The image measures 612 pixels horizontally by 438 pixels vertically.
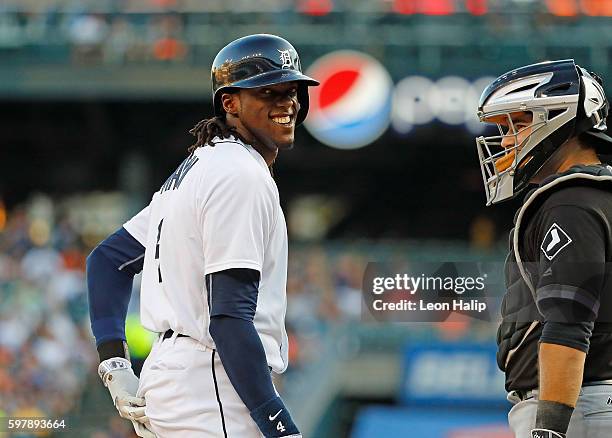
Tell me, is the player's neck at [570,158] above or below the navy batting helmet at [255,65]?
below

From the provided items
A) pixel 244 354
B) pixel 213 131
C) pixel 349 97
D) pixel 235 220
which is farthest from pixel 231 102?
pixel 349 97

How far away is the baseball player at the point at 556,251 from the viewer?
2770 mm

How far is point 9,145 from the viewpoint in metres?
20.2

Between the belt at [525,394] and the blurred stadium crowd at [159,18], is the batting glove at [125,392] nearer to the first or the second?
the belt at [525,394]

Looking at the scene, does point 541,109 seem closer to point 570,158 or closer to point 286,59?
point 570,158

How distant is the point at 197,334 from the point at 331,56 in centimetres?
1398

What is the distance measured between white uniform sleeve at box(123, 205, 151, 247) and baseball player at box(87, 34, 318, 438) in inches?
5.3

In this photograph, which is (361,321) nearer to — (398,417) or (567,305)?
(398,417)

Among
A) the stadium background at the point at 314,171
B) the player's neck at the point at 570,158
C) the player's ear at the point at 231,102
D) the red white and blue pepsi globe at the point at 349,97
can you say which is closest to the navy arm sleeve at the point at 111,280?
the player's ear at the point at 231,102

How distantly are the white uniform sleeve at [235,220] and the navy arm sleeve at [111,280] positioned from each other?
54 cm

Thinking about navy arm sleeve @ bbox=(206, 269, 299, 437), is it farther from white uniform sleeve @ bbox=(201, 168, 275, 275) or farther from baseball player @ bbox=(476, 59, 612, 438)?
baseball player @ bbox=(476, 59, 612, 438)

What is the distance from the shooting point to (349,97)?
16.7 metres

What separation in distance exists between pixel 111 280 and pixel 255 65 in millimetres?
772

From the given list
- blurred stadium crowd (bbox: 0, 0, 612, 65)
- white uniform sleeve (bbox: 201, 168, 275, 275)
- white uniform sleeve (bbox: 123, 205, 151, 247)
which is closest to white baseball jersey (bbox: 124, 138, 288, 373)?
white uniform sleeve (bbox: 201, 168, 275, 275)
